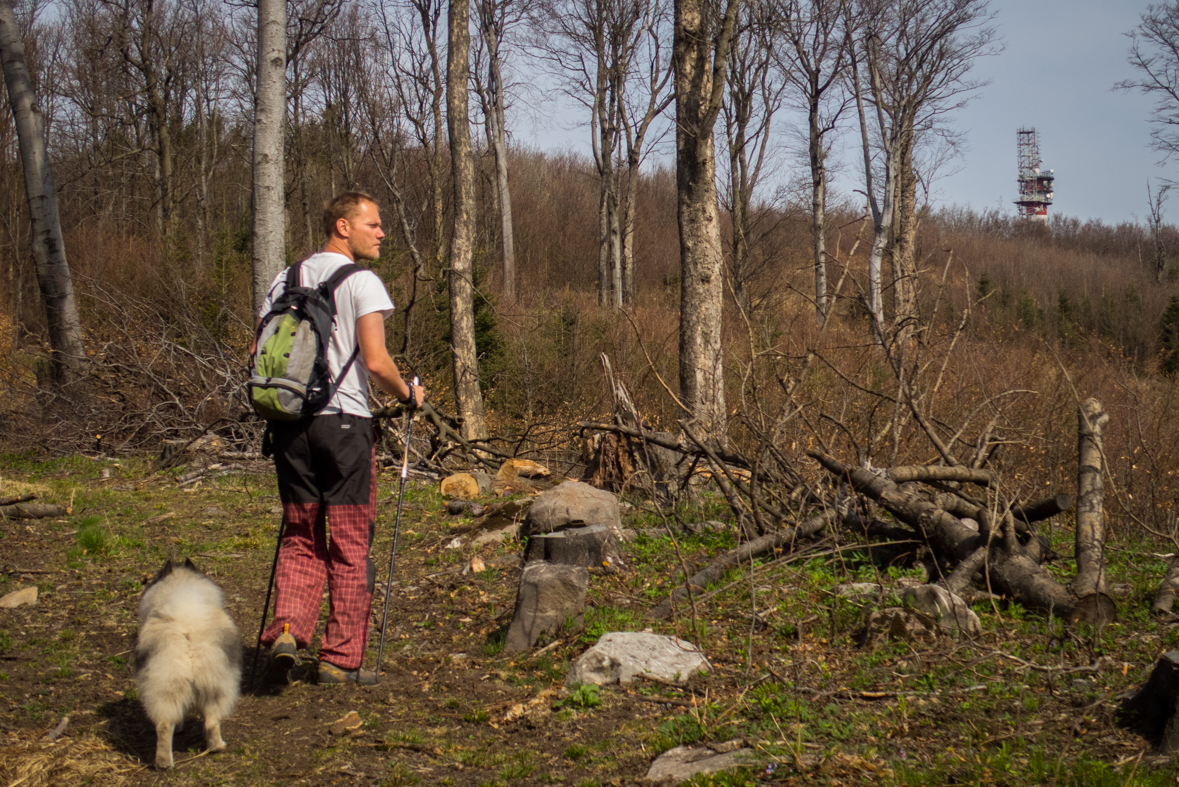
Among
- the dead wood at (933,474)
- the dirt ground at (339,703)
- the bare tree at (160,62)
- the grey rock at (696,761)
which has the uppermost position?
the bare tree at (160,62)

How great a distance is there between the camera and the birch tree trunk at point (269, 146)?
9.66 metres

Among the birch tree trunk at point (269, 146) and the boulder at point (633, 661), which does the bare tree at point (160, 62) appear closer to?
the birch tree trunk at point (269, 146)

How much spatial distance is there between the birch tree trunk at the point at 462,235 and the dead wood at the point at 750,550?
7.79 metres

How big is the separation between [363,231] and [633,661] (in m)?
2.39

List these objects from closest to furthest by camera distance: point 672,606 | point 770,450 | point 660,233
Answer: point 672,606, point 770,450, point 660,233

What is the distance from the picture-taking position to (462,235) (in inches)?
524

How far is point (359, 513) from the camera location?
4.05 metres

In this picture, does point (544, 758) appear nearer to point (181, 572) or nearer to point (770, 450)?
point (181, 572)

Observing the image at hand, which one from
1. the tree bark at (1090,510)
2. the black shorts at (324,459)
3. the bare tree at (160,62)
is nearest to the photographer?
the black shorts at (324,459)

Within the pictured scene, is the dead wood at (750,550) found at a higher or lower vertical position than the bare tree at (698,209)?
lower

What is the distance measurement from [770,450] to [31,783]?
475 cm

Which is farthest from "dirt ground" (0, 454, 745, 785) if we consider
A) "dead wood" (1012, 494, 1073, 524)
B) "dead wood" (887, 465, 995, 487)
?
"dead wood" (1012, 494, 1073, 524)

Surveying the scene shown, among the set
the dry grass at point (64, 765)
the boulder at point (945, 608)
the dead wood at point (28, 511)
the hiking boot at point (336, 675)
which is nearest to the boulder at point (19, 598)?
the dry grass at point (64, 765)

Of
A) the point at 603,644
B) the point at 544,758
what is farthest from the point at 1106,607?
the point at 544,758
